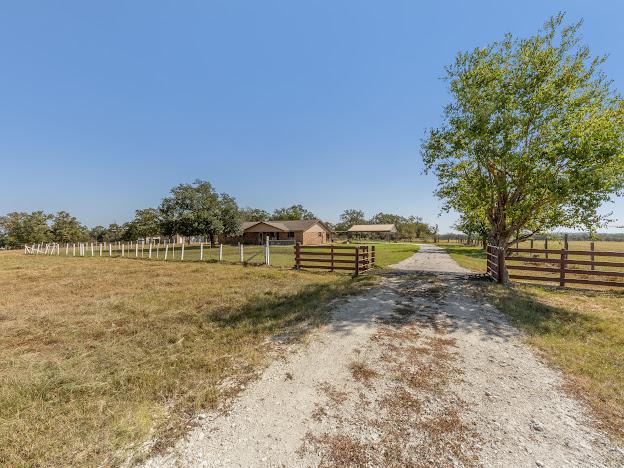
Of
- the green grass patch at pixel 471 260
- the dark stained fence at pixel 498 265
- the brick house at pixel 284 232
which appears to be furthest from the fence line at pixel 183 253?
the brick house at pixel 284 232

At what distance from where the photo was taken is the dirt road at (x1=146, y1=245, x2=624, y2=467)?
119 inches

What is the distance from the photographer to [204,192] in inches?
1663

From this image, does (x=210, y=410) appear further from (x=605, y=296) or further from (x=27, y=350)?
(x=605, y=296)

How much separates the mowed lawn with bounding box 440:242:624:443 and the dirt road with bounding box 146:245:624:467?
0.29 meters

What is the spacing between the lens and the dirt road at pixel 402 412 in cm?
302

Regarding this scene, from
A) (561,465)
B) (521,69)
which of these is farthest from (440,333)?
(521,69)

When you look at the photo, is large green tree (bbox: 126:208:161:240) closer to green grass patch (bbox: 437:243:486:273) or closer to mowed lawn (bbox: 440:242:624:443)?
green grass patch (bbox: 437:243:486:273)

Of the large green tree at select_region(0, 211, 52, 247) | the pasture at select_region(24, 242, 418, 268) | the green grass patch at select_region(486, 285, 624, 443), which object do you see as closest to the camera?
the green grass patch at select_region(486, 285, 624, 443)

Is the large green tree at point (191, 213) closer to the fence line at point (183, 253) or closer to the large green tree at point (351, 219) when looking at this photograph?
the fence line at point (183, 253)

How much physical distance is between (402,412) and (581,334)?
17.3 ft

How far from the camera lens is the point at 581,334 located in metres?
6.19

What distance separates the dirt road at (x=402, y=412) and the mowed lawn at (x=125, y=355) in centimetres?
64

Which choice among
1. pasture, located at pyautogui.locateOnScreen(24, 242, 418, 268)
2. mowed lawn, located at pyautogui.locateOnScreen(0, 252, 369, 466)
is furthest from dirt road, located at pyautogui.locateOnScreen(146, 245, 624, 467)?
pasture, located at pyautogui.locateOnScreen(24, 242, 418, 268)

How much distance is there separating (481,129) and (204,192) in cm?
3885
